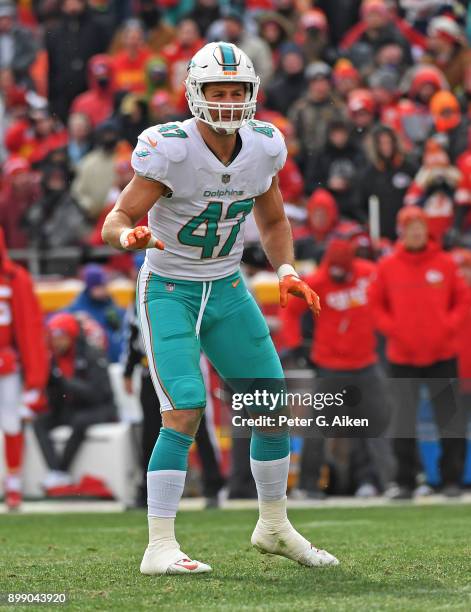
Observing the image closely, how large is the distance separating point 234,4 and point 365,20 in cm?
206

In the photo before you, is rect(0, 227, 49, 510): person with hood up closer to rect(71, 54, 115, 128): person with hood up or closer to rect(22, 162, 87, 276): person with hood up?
rect(22, 162, 87, 276): person with hood up

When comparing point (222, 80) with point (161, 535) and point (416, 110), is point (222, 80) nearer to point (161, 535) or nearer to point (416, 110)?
point (161, 535)

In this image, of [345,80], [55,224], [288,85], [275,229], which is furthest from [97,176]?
[275,229]

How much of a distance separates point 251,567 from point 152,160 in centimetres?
164

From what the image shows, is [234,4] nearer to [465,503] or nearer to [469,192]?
[469,192]

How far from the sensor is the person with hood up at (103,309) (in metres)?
11.7

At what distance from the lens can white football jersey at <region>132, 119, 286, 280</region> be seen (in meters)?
5.42

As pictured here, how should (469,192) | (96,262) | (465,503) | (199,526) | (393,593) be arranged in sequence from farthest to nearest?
1. (96,262)
2. (469,192)
3. (465,503)
4. (199,526)
5. (393,593)

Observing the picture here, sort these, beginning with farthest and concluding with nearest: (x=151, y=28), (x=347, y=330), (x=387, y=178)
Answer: (x=151, y=28) < (x=387, y=178) < (x=347, y=330)

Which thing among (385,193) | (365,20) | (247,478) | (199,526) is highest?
(365,20)

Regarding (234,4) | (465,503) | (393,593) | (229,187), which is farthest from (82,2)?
(393,593)

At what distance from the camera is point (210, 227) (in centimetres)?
558

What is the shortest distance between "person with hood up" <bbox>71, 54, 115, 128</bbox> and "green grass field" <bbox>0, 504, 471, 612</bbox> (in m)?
7.31

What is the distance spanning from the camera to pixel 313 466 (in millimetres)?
10164
